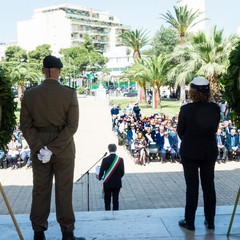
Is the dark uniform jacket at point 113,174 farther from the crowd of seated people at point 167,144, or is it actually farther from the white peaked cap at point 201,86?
the crowd of seated people at point 167,144

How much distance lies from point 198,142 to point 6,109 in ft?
6.22

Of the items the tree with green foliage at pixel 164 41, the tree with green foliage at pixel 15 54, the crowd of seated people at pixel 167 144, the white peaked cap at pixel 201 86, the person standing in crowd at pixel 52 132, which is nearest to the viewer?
the person standing in crowd at pixel 52 132

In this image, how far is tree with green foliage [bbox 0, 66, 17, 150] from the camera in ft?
14.5

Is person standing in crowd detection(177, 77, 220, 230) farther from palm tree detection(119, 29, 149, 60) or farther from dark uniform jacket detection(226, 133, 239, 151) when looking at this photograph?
palm tree detection(119, 29, 149, 60)

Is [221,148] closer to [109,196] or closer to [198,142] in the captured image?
[109,196]

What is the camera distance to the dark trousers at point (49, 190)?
4.30m

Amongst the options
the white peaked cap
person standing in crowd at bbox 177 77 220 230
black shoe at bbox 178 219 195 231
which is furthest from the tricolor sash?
the white peaked cap

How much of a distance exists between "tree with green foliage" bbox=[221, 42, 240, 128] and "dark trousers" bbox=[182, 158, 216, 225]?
1.77ft

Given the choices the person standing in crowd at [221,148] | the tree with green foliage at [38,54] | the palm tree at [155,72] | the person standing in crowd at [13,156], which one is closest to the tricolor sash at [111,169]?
the person standing in crowd at [13,156]

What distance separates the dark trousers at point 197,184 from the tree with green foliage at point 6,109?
175cm

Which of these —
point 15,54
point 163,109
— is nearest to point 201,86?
point 163,109

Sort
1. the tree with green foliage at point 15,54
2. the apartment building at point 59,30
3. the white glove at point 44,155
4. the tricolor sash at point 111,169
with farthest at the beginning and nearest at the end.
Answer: the apartment building at point 59,30, the tree with green foliage at point 15,54, the tricolor sash at point 111,169, the white glove at point 44,155

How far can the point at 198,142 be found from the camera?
15.3 ft

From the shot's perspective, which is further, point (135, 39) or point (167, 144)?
point (135, 39)
